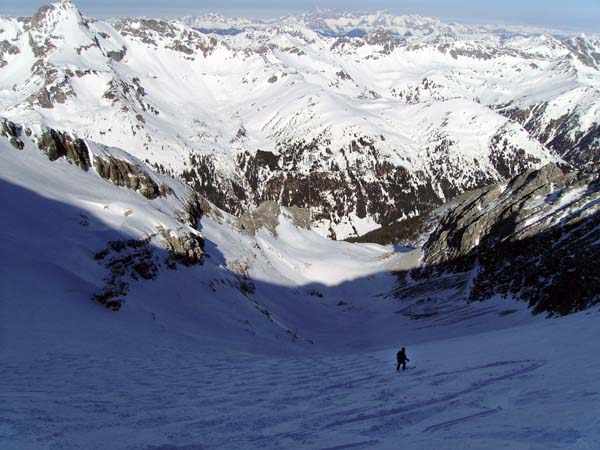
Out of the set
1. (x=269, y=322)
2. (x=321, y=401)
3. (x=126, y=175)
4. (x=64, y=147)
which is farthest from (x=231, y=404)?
(x=64, y=147)

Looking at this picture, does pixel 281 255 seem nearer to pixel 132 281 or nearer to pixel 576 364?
pixel 132 281

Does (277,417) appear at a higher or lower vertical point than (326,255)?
lower

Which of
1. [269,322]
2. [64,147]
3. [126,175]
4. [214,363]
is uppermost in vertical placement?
[64,147]

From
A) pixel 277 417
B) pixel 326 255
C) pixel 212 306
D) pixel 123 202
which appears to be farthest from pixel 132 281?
pixel 326 255

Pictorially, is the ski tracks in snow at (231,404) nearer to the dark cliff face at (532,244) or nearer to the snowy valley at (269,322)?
the snowy valley at (269,322)

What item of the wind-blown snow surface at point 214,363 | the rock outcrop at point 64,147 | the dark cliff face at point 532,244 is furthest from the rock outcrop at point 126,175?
the dark cliff face at point 532,244

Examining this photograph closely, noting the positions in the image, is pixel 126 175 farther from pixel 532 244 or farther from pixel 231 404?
pixel 231 404
